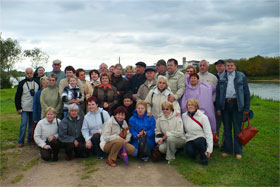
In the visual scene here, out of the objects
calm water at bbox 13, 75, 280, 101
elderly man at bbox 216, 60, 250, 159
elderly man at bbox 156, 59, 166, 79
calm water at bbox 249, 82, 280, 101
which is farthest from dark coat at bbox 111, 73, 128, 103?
calm water at bbox 249, 82, 280, 101

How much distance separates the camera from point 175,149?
219 inches

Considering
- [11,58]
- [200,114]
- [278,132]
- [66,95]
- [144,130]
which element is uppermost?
[11,58]

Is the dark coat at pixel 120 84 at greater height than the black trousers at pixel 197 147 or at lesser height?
greater

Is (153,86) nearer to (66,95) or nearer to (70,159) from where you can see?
(66,95)

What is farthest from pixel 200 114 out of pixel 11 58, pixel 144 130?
pixel 11 58

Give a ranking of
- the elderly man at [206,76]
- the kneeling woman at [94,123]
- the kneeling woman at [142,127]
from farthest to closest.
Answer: the elderly man at [206,76] → the kneeling woman at [94,123] → the kneeling woman at [142,127]

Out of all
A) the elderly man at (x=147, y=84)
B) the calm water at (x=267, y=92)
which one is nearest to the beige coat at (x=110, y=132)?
the elderly man at (x=147, y=84)

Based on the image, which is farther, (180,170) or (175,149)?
(175,149)

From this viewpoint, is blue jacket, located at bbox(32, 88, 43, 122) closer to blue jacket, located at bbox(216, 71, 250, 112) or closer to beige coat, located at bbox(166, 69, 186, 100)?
beige coat, located at bbox(166, 69, 186, 100)

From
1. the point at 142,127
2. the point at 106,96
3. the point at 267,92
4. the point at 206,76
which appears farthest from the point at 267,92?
the point at 142,127

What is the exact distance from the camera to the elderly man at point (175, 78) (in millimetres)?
6096

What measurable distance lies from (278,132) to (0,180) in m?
8.73

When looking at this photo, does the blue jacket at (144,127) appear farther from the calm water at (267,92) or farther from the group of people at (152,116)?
the calm water at (267,92)

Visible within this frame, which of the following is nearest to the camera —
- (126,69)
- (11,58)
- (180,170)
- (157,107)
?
(180,170)
